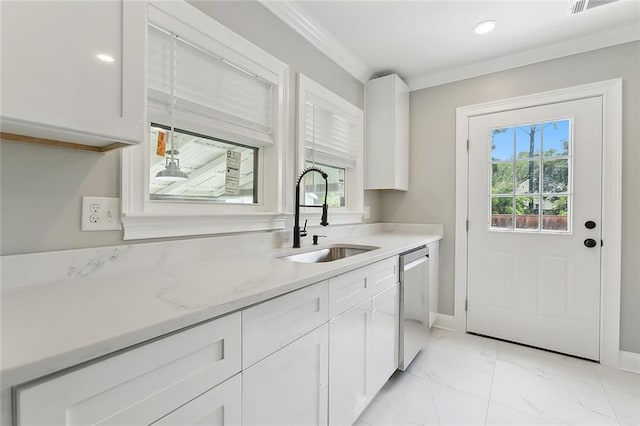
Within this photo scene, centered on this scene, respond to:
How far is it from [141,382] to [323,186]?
2027mm

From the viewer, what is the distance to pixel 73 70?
760 millimetres

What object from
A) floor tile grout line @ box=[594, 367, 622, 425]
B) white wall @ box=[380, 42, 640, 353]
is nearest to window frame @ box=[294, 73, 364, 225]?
white wall @ box=[380, 42, 640, 353]

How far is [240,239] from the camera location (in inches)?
62.7

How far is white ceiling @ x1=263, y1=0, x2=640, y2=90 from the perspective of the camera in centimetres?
191

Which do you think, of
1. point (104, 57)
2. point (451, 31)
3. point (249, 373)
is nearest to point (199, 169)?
point (104, 57)

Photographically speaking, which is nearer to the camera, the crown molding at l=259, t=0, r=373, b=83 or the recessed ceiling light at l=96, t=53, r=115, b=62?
the recessed ceiling light at l=96, t=53, r=115, b=62

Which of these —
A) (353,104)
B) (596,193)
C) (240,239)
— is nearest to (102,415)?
(240,239)

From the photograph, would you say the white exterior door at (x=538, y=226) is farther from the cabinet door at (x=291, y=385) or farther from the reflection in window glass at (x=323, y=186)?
the cabinet door at (x=291, y=385)

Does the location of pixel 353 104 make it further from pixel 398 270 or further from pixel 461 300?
pixel 461 300

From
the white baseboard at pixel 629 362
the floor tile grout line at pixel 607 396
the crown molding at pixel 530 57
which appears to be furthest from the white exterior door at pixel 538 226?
the crown molding at pixel 530 57

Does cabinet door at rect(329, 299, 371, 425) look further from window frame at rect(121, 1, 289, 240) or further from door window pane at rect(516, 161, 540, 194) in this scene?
door window pane at rect(516, 161, 540, 194)

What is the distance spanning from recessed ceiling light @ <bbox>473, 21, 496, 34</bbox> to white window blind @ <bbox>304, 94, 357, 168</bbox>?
3.64 feet

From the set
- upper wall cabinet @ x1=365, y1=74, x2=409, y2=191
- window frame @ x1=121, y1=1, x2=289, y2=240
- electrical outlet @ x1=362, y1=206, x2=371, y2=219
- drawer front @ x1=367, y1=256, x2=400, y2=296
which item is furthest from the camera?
electrical outlet @ x1=362, y1=206, x2=371, y2=219

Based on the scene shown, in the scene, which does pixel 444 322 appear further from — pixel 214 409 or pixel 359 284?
pixel 214 409
